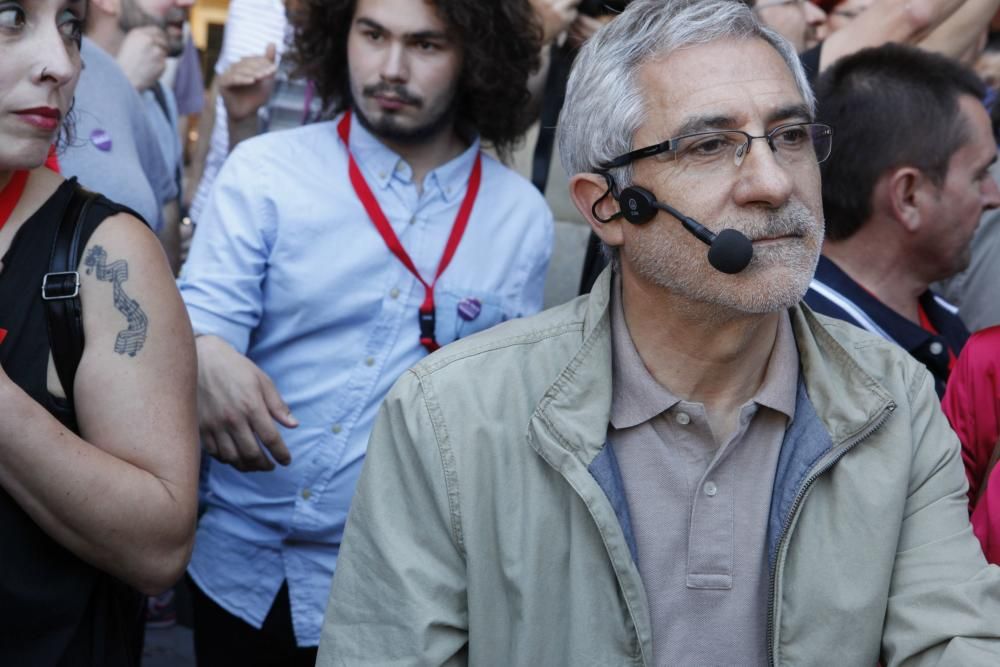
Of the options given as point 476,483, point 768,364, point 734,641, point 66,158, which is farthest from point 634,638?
point 66,158

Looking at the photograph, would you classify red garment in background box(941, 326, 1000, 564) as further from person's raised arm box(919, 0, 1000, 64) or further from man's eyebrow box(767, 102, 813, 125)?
person's raised arm box(919, 0, 1000, 64)

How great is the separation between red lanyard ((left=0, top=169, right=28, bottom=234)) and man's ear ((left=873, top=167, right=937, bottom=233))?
2.32 meters

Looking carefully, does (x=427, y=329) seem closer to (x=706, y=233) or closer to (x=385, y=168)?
(x=385, y=168)

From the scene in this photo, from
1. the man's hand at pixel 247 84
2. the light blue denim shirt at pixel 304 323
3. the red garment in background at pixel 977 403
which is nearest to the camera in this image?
the red garment in background at pixel 977 403

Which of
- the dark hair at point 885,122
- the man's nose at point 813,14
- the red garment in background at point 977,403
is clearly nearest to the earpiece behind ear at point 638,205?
the red garment in background at point 977,403

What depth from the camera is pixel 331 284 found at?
3240 millimetres

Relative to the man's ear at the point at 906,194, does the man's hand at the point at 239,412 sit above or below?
below

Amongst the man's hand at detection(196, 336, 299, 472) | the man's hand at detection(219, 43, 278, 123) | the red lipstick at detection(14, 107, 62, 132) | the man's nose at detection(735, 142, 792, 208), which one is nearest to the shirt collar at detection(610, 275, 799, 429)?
the man's nose at detection(735, 142, 792, 208)

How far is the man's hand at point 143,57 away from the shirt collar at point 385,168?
5.03 ft

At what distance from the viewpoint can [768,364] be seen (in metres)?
2.36

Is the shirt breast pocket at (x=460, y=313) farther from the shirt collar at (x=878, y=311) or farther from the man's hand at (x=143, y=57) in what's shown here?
the man's hand at (x=143, y=57)

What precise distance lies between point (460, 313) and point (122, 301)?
125 cm

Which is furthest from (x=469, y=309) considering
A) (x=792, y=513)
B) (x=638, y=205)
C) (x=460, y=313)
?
(x=792, y=513)

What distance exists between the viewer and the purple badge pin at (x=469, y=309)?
3328 mm
